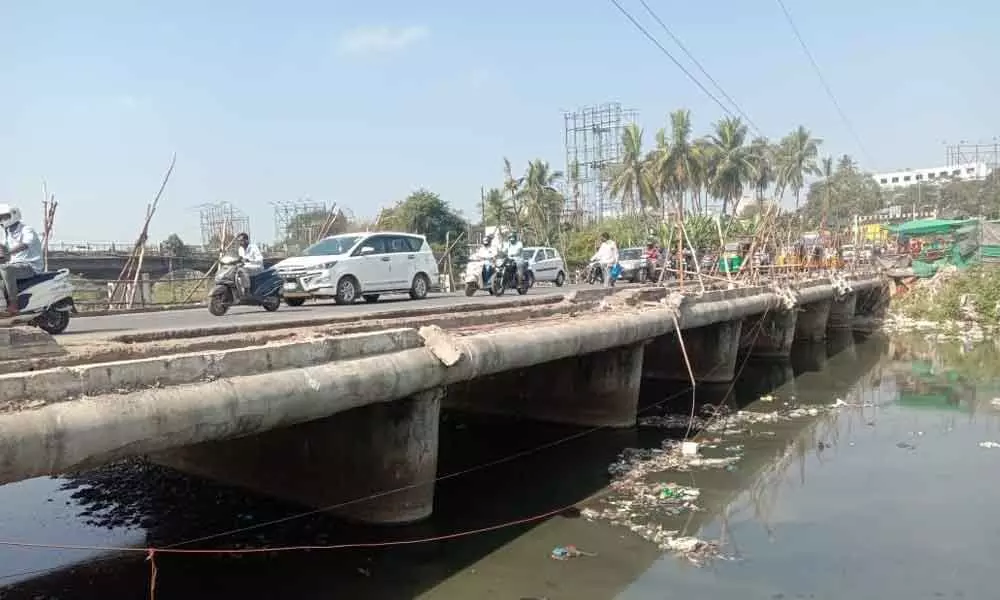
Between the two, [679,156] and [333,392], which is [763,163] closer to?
[679,156]

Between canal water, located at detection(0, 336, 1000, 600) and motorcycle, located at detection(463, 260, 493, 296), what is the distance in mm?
8194

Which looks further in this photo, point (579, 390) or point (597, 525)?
point (579, 390)

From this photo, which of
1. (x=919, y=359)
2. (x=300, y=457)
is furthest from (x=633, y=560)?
(x=919, y=359)

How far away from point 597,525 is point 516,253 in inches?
521

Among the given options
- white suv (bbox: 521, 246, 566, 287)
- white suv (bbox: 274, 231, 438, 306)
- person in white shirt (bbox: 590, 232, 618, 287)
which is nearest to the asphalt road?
white suv (bbox: 274, 231, 438, 306)

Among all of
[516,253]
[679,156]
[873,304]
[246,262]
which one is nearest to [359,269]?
[246,262]

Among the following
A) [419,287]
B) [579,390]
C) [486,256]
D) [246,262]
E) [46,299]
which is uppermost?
[246,262]

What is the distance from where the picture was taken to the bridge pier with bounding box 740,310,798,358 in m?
19.0

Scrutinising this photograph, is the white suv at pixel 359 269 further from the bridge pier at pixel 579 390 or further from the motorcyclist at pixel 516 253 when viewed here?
the bridge pier at pixel 579 390

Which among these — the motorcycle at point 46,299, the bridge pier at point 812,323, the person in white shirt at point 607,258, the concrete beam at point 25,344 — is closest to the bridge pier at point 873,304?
the bridge pier at point 812,323

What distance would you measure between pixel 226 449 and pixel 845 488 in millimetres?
6626

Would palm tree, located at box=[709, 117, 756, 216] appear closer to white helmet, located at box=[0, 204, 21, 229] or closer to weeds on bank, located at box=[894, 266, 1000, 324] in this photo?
weeds on bank, located at box=[894, 266, 1000, 324]

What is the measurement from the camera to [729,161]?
169ft

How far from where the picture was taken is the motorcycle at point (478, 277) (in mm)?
19781
